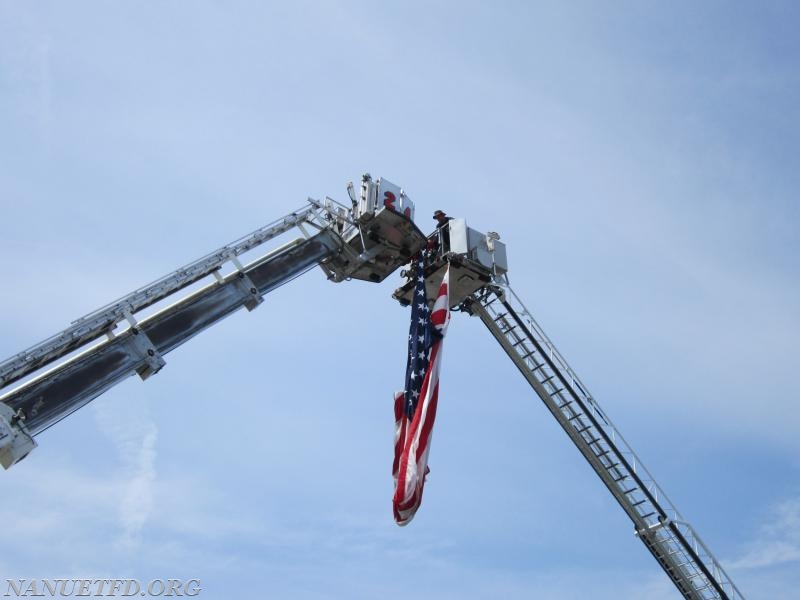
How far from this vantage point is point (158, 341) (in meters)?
21.6

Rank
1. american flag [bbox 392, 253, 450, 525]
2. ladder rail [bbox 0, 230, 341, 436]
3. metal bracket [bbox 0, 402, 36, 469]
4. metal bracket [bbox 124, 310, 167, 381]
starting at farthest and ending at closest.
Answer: american flag [bbox 392, 253, 450, 525]
metal bracket [bbox 124, 310, 167, 381]
ladder rail [bbox 0, 230, 341, 436]
metal bracket [bbox 0, 402, 36, 469]

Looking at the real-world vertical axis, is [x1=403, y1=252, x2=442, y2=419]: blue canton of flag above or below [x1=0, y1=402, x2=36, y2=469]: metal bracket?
above

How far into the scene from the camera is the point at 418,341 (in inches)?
1099

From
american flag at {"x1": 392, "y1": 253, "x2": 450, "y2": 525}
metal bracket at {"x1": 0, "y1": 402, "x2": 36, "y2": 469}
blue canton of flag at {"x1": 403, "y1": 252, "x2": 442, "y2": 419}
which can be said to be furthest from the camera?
blue canton of flag at {"x1": 403, "y1": 252, "x2": 442, "y2": 419}

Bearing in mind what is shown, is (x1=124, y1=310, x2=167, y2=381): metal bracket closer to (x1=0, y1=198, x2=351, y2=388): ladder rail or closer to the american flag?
(x1=0, y1=198, x2=351, y2=388): ladder rail

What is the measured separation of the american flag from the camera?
23344 mm

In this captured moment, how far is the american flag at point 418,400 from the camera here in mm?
23344

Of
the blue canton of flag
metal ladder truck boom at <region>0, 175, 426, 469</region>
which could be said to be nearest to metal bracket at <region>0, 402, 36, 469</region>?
metal ladder truck boom at <region>0, 175, 426, 469</region>

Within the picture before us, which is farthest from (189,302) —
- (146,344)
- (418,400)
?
(418,400)

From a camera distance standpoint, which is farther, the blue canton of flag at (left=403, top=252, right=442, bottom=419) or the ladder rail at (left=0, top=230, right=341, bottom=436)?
the blue canton of flag at (left=403, top=252, right=442, bottom=419)

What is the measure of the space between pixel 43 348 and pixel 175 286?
436 centimetres

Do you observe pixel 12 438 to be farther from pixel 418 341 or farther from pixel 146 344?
pixel 418 341

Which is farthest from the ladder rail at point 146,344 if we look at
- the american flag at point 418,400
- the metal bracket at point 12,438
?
the american flag at point 418,400

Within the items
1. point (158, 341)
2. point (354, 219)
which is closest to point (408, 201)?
point (354, 219)
